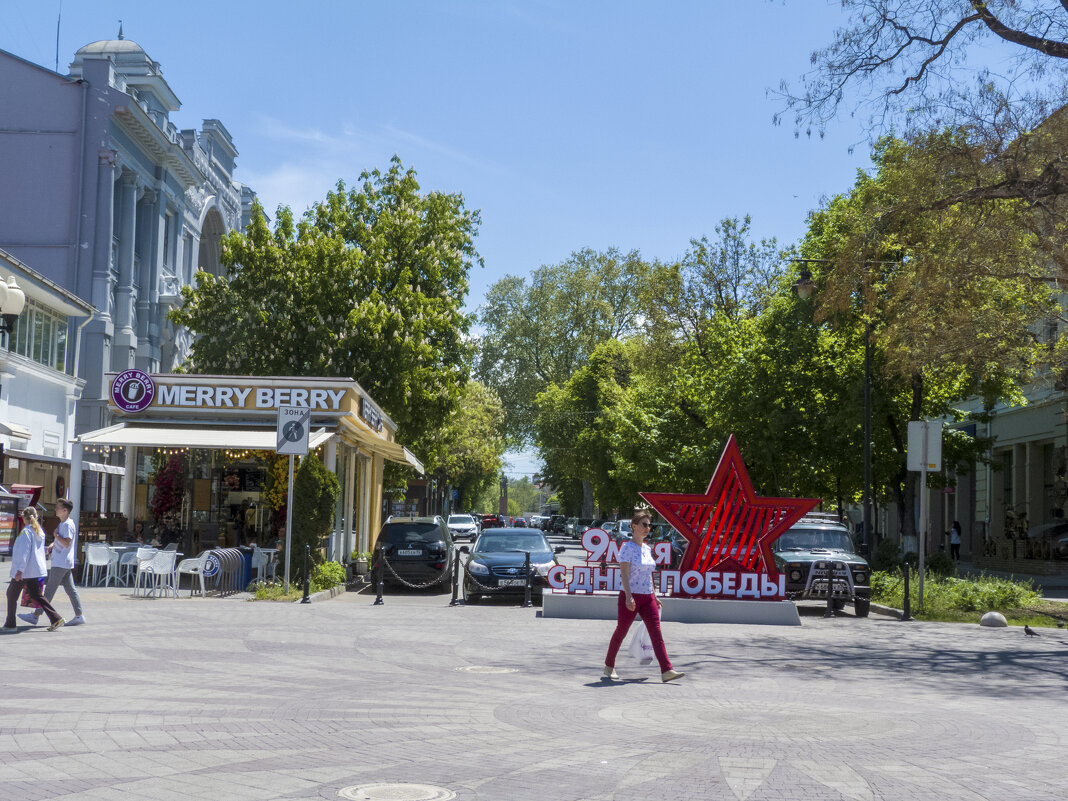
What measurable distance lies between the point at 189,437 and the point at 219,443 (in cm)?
108

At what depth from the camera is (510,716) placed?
31.1 ft

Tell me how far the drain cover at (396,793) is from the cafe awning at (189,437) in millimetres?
16462

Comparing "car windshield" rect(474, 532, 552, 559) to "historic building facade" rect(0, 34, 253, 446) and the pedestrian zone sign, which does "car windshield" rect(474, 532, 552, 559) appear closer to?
the pedestrian zone sign

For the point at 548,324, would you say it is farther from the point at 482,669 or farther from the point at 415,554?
the point at 482,669

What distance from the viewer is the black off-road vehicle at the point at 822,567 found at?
20.5 m

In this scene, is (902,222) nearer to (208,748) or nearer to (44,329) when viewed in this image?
(208,748)

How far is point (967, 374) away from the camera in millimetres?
30812

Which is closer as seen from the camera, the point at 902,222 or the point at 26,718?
the point at 26,718

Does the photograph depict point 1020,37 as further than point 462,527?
No

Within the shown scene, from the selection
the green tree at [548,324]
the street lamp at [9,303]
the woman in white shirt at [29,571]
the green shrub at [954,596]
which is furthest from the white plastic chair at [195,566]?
the green tree at [548,324]

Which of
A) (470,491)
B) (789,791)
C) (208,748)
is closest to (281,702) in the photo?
(208,748)

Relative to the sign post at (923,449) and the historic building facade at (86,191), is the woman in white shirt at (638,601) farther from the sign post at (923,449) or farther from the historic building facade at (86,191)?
the historic building facade at (86,191)

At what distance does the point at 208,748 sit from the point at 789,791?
12.5ft

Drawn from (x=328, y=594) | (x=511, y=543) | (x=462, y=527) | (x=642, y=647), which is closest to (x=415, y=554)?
(x=511, y=543)
